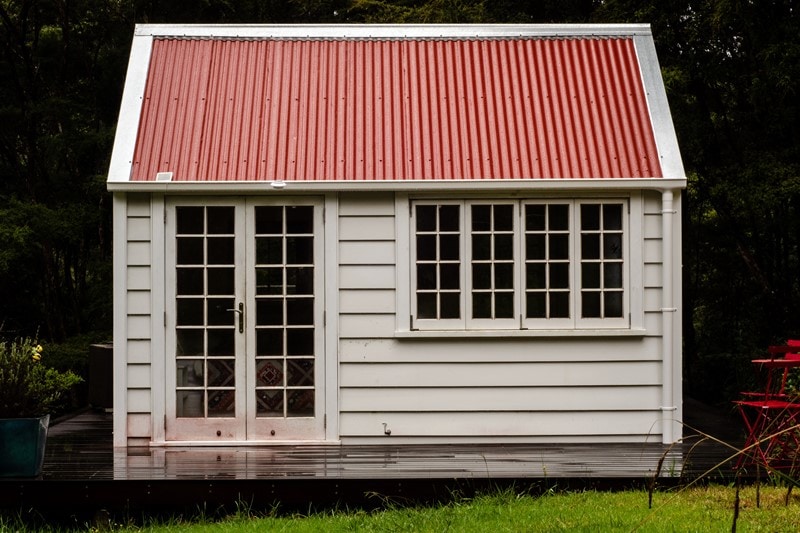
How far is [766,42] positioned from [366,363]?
619cm

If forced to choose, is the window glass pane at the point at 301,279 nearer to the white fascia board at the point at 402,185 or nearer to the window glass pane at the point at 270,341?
the window glass pane at the point at 270,341

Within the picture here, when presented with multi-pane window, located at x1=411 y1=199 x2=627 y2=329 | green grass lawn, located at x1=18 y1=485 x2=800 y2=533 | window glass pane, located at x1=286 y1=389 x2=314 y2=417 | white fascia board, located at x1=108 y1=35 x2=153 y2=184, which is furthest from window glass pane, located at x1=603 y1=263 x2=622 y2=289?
white fascia board, located at x1=108 y1=35 x2=153 y2=184

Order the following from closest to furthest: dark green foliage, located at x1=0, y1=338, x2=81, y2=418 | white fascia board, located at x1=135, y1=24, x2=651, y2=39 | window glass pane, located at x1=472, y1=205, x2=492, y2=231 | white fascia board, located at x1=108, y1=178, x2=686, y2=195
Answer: dark green foliage, located at x1=0, y1=338, x2=81, y2=418 → white fascia board, located at x1=108, y1=178, x2=686, y2=195 → window glass pane, located at x1=472, y1=205, x2=492, y2=231 → white fascia board, located at x1=135, y1=24, x2=651, y2=39

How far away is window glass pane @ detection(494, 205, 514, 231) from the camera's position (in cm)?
793

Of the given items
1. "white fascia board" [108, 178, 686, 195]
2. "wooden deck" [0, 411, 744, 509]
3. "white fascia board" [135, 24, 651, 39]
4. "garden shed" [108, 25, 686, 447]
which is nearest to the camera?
"wooden deck" [0, 411, 744, 509]

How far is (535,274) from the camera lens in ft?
25.9

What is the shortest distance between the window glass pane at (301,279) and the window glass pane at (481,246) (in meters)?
1.35

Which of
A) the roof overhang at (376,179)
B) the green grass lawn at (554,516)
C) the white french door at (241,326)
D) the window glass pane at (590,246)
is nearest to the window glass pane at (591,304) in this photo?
the window glass pane at (590,246)

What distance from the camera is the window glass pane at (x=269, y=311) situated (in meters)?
7.86

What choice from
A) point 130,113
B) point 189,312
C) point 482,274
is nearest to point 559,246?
point 482,274

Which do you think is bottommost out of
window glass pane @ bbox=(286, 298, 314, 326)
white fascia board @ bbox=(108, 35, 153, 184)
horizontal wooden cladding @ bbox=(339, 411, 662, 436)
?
horizontal wooden cladding @ bbox=(339, 411, 662, 436)

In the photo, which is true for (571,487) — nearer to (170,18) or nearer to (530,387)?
(530,387)

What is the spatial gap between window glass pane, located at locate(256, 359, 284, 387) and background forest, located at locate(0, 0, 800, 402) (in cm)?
517

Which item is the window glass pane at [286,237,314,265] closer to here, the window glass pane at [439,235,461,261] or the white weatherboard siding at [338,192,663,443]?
the white weatherboard siding at [338,192,663,443]
